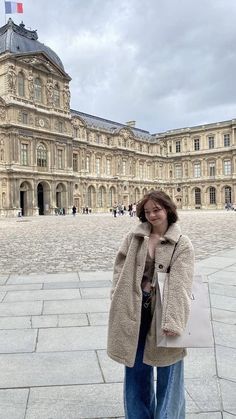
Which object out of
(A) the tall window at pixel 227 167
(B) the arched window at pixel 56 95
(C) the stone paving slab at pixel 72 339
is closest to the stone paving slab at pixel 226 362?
(C) the stone paving slab at pixel 72 339

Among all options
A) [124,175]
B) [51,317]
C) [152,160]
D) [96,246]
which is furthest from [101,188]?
[51,317]

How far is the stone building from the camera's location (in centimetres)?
4325

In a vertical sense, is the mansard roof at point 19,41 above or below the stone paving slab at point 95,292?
above

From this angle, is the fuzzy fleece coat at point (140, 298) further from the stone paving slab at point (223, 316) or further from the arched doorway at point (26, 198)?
the arched doorway at point (26, 198)

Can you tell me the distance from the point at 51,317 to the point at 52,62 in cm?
4776

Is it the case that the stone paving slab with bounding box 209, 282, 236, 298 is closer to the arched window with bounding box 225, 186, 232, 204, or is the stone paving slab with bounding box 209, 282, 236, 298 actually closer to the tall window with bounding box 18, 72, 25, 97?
the tall window with bounding box 18, 72, 25, 97

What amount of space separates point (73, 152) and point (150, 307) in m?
53.8

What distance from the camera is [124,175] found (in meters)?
65.0

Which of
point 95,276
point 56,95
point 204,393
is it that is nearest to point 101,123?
point 56,95

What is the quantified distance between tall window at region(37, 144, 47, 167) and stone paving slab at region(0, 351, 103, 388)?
1744 inches

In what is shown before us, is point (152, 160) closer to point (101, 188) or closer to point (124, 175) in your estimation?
point (124, 175)

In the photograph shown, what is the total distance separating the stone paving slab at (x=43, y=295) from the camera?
6.31 meters

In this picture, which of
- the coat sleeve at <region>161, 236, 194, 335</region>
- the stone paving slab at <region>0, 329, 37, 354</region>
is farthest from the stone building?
the coat sleeve at <region>161, 236, 194, 335</region>

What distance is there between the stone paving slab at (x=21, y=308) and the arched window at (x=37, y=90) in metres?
44.1
